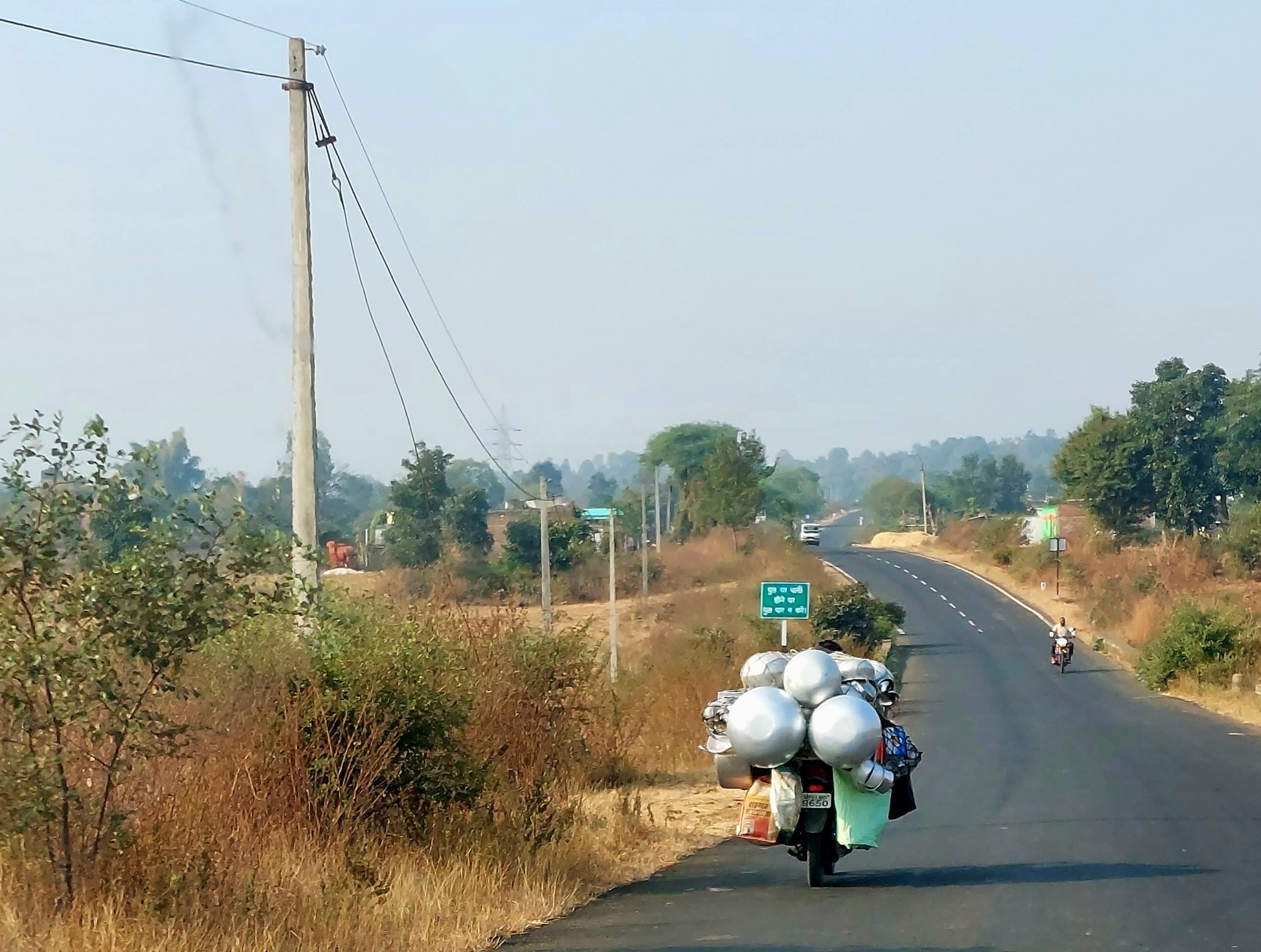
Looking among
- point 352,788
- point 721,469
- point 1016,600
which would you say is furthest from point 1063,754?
point 721,469

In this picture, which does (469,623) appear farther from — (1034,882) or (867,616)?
(867,616)

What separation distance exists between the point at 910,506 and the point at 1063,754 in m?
136

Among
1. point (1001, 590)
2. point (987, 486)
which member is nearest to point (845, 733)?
point (1001, 590)

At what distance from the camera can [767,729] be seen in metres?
11.5

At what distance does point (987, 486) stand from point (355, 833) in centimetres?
15767

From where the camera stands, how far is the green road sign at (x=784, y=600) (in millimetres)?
25453

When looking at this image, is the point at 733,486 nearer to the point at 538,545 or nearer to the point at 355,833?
the point at 538,545

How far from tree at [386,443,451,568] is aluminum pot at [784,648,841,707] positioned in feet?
169

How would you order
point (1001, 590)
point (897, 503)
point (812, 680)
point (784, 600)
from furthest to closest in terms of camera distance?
point (897, 503) < point (1001, 590) < point (784, 600) < point (812, 680)

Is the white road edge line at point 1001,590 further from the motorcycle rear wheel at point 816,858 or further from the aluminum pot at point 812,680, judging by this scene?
the aluminum pot at point 812,680

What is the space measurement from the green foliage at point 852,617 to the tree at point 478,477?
3787 centimetres

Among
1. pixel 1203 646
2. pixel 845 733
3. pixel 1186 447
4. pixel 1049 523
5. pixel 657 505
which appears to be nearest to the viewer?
pixel 845 733

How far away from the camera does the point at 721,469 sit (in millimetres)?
89062

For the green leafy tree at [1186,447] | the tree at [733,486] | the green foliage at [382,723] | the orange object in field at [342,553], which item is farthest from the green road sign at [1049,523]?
the green foliage at [382,723]
